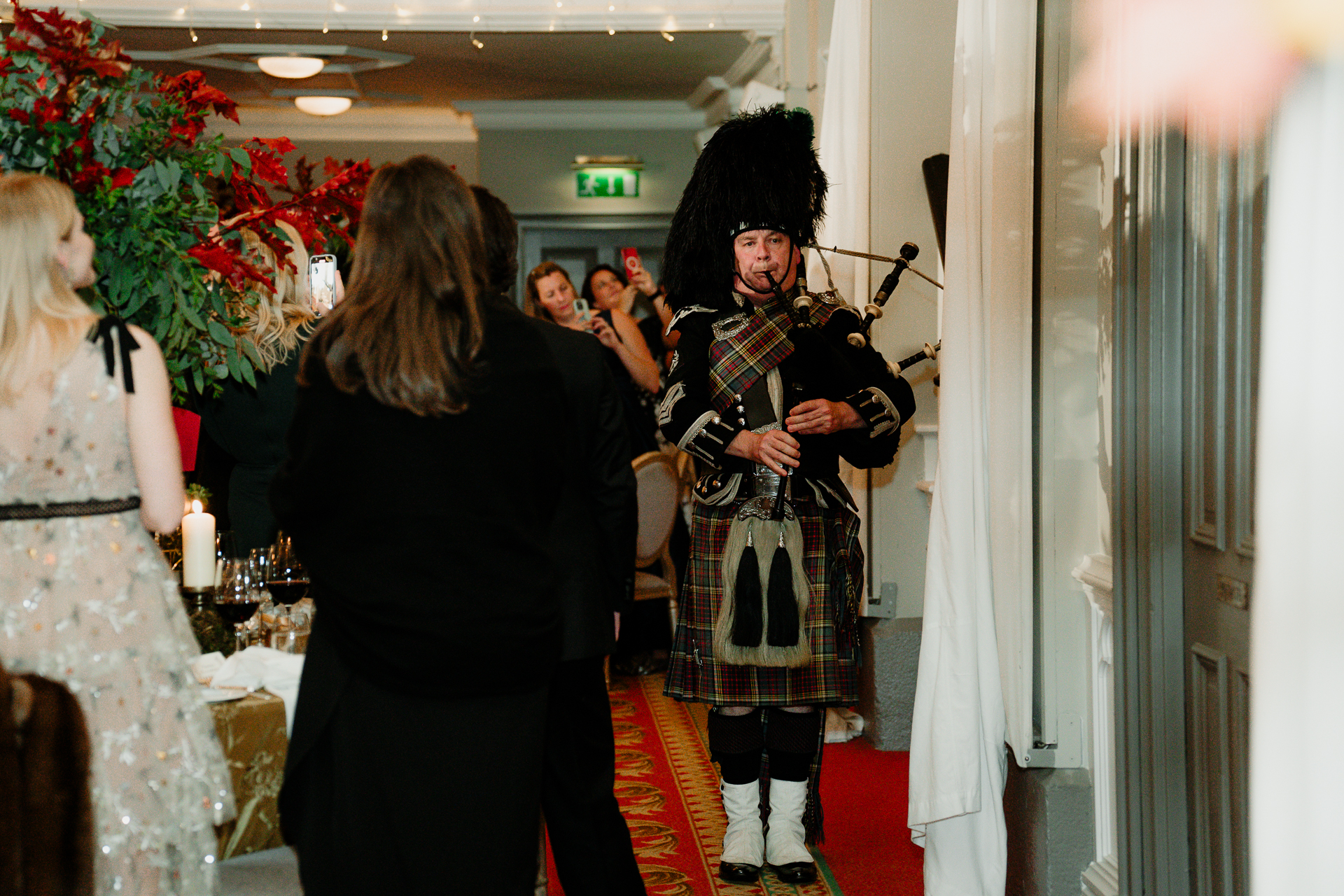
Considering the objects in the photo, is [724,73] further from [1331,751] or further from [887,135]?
[1331,751]

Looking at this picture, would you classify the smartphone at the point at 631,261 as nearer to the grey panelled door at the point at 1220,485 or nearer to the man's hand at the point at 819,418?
the man's hand at the point at 819,418

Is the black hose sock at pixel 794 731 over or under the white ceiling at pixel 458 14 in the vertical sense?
under

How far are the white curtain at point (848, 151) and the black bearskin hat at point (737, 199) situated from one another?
0.67m

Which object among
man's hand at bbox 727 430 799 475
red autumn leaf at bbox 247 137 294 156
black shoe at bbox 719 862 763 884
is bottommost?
black shoe at bbox 719 862 763 884

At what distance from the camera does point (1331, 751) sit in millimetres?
1295

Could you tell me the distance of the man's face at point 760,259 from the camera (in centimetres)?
268

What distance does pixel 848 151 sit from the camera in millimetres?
3639

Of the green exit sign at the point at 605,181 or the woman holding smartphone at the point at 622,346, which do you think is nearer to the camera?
the woman holding smartphone at the point at 622,346

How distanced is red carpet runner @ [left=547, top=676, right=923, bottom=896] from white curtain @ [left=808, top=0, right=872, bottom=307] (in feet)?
4.64

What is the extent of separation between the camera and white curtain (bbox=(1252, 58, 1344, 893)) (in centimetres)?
130

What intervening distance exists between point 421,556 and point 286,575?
60 cm

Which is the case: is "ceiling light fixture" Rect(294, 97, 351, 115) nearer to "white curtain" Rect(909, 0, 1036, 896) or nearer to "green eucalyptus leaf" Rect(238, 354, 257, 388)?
"green eucalyptus leaf" Rect(238, 354, 257, 388)

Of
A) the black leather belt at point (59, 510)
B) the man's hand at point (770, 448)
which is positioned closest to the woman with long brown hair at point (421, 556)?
the black leather belt at point (59, 510)

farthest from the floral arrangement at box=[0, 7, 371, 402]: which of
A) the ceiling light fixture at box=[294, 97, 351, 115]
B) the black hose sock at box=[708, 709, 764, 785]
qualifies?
the ceiling light fixture at box=[294, 97, 351, 115]
